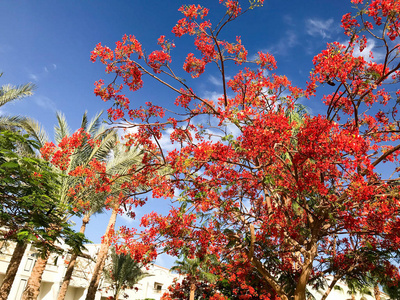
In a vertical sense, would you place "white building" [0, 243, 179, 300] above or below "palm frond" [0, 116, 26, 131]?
below

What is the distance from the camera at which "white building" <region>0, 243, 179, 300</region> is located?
85.8ft

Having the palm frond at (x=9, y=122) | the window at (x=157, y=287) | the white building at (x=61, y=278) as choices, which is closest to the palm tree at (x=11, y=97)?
the palm frond at (x=9, y=122)

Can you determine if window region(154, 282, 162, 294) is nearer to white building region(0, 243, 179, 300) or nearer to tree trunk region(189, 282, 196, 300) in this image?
white building region(0, 243, 179, 300)

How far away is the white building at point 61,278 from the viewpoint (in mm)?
26141

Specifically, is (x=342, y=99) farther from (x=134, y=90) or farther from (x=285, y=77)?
(x=134, y=90)

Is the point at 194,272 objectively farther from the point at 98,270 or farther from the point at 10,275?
the point at 10,275

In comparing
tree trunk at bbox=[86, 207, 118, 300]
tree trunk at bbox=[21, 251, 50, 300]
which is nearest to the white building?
tree trunk at bbox=[86, 207, 118, 300]

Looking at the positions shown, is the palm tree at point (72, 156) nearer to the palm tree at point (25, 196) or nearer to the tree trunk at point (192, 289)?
the palm tree at point (25, 196)

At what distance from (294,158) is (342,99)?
2.44 metres

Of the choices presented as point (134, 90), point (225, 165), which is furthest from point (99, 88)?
point (225, 165)

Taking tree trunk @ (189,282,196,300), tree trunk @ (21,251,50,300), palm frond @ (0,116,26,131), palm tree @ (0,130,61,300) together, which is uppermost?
palm frond @ (0,116,26,131)

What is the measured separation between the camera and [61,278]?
29.8 meters

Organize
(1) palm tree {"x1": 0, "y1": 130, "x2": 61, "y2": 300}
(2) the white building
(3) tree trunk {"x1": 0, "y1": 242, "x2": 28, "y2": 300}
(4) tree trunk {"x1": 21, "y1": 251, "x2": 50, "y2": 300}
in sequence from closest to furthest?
1. (1) palm tree {"x1": 0, "y1": 130, "x2": 61, "y2": 300}
2. (3) tree trunk {"x1": 0, "y1": 242, "x2": 28, "y2": 300}
3. (4) tree trunk {"x1": 21, "y1": 251, "x2": 50, "y2": 300}
4. (2) the white building

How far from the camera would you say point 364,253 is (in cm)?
969
